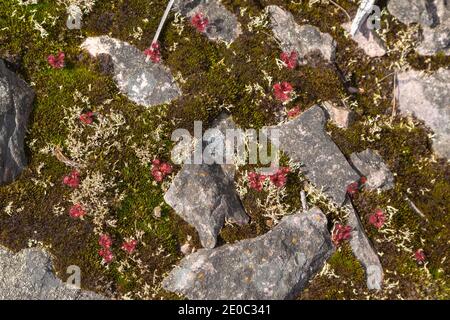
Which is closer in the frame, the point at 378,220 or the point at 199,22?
the point at 378,220

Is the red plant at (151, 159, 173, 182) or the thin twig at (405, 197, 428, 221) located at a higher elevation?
the thin twig at (405, 197, 428, 221)

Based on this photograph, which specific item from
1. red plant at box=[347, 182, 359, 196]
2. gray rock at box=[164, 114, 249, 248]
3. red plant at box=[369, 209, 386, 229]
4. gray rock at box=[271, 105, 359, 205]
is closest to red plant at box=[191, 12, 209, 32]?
gray rock at box=[164, 114, 249, 248]

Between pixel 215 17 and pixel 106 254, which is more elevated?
pixel 215 17

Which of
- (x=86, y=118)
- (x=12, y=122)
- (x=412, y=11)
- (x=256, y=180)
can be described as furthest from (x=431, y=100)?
(x=12, y=122)

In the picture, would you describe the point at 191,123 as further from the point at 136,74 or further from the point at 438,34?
the point at 438,34

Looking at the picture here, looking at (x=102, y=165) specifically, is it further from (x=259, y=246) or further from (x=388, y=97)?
(x=388, y=97)

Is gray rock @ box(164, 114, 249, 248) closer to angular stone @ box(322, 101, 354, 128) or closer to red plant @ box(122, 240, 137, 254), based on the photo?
red plant @ box(122, 240, 137, 254)

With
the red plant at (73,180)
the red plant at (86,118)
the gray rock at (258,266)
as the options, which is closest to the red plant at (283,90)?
the gray rock at (258,266)
